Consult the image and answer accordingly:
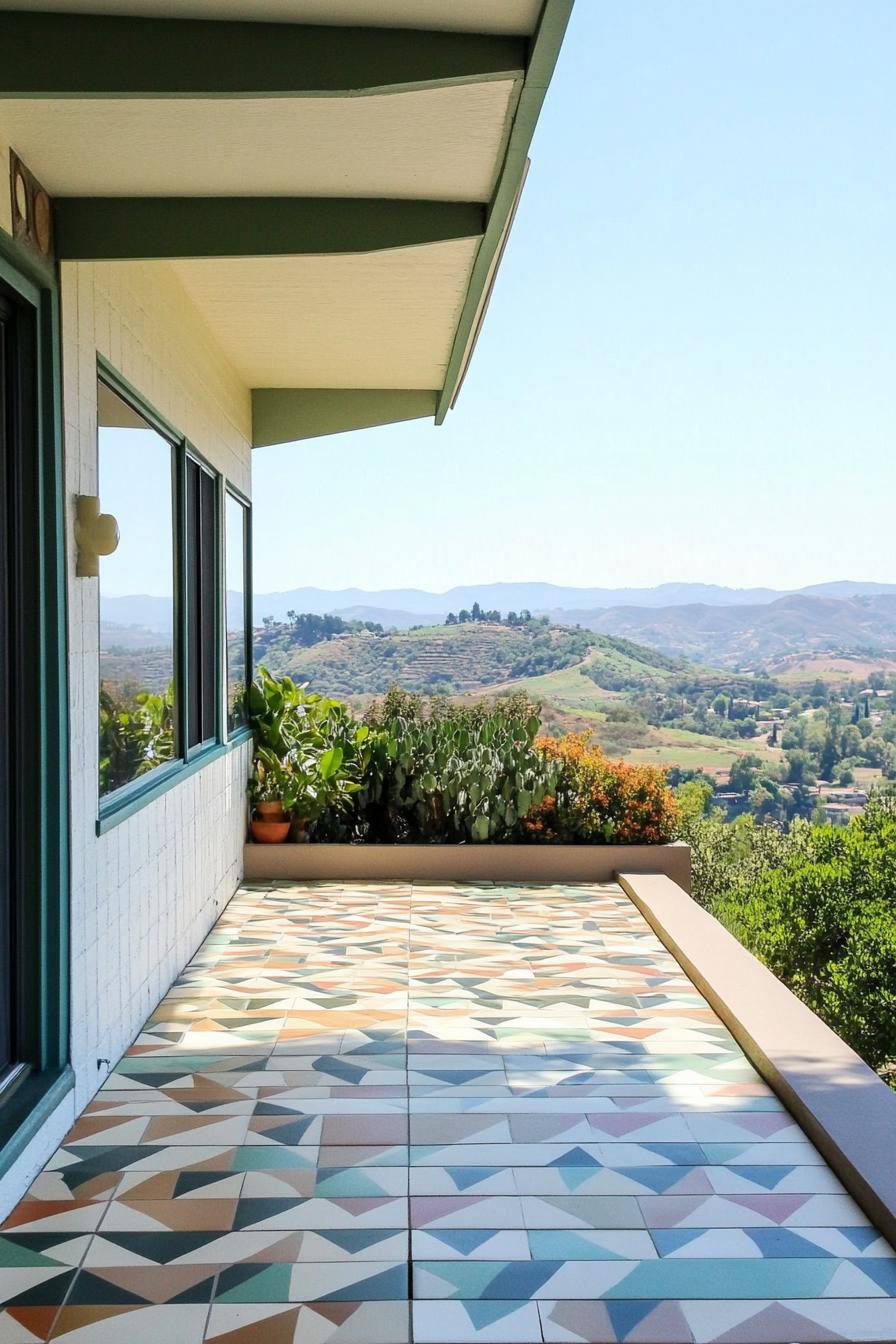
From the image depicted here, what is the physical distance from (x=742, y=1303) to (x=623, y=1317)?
27 cm

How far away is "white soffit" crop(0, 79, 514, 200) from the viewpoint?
10.5 feet

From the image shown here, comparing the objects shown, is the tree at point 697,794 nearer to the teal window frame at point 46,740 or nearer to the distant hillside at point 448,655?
the distant hillside at point 448,655

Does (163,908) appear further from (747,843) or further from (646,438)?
(646,438)

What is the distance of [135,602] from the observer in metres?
4.89

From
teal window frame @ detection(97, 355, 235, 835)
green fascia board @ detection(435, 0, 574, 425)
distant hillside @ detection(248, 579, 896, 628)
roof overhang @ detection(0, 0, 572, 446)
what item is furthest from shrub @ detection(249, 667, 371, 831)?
distant hillside @ detection(248, 579, 896, 628)

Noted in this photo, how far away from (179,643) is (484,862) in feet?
9.89

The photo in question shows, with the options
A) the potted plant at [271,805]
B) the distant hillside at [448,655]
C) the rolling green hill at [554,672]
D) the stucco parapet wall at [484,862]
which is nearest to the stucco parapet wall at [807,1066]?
the stucco parapet wall at [484,862]

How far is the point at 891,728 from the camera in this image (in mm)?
29672

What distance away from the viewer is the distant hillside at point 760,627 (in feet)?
127

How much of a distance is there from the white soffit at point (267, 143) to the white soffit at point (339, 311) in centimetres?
63

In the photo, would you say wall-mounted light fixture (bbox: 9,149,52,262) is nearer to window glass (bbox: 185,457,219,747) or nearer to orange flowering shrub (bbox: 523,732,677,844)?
window glass (bbox: 185,457,219,747)

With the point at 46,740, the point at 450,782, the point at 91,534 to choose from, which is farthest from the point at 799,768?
the point at 46,740

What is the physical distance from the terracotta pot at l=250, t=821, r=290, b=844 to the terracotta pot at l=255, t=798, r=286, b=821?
0.03 metres

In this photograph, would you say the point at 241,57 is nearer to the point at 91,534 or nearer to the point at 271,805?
the point at 91,534
